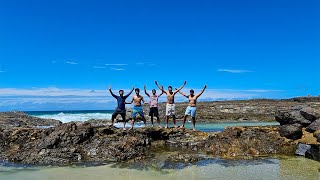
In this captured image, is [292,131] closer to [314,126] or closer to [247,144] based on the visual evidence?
[314,126]

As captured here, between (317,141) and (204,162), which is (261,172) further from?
(317,141)

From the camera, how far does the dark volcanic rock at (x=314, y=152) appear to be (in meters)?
14.4

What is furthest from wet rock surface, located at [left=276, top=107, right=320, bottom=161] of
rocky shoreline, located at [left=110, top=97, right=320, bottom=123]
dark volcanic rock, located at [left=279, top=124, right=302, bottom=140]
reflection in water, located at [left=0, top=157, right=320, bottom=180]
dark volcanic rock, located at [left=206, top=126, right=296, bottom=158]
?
rocky shoreline, located at [left=110, top=97, right=320, bottom=123]

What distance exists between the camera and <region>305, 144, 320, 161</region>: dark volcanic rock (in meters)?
14.4

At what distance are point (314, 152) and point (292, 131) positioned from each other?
2.99 meters

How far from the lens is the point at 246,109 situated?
50.6 m

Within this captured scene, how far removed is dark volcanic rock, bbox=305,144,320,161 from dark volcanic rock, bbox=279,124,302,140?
7.79 feet

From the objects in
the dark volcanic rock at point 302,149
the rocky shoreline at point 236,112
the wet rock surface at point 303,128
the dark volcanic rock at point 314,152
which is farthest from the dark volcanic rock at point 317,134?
the rocky shoreline at point 236,112

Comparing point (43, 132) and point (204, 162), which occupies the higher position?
point (43, 132)

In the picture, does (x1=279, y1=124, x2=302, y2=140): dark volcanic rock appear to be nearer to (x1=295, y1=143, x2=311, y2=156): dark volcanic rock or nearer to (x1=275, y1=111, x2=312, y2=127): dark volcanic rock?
(x1=275, y1=111, x2=312, y2=127): dark volcanic rock

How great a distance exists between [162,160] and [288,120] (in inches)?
333

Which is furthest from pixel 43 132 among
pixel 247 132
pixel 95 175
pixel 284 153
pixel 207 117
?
pixel 207 117

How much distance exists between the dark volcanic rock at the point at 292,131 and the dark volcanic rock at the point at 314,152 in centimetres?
237

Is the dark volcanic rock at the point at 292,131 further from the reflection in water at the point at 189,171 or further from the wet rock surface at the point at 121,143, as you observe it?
the reflection in water at the point at 189,171
